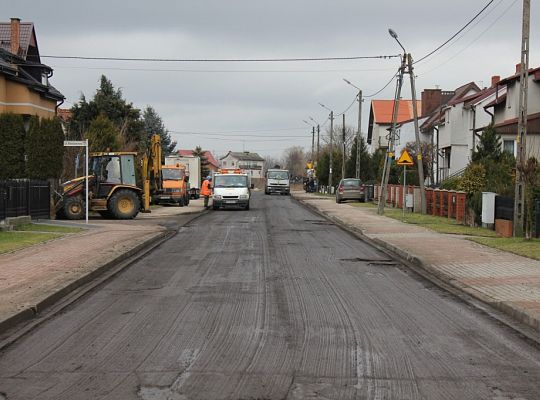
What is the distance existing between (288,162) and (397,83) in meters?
163

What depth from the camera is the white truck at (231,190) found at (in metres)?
39.4

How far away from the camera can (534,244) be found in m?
17.8

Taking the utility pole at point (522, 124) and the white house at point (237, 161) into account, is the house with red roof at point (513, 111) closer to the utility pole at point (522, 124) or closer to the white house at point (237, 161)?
the utility pole at point (522, 124)

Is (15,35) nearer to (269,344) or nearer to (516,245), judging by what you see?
(516,245)

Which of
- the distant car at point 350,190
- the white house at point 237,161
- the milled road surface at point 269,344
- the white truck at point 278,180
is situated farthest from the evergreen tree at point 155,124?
the white house at point 237,161

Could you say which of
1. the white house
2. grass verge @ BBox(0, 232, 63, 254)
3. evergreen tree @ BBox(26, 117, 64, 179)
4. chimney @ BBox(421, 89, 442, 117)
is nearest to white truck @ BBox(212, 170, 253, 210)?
evergreen tree @ BBox(26, 117, 64, 179)

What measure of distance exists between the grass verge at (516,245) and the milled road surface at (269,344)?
427cm

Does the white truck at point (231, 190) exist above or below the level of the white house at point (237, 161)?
below

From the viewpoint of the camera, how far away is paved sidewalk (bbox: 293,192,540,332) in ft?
33.1

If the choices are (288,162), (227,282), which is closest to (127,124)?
(227,282)

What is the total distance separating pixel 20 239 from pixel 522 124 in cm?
1358

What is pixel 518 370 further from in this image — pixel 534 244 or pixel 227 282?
pixel 534 244

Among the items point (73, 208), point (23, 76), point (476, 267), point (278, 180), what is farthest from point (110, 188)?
point (278, 180)

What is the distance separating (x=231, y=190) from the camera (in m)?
39.6
